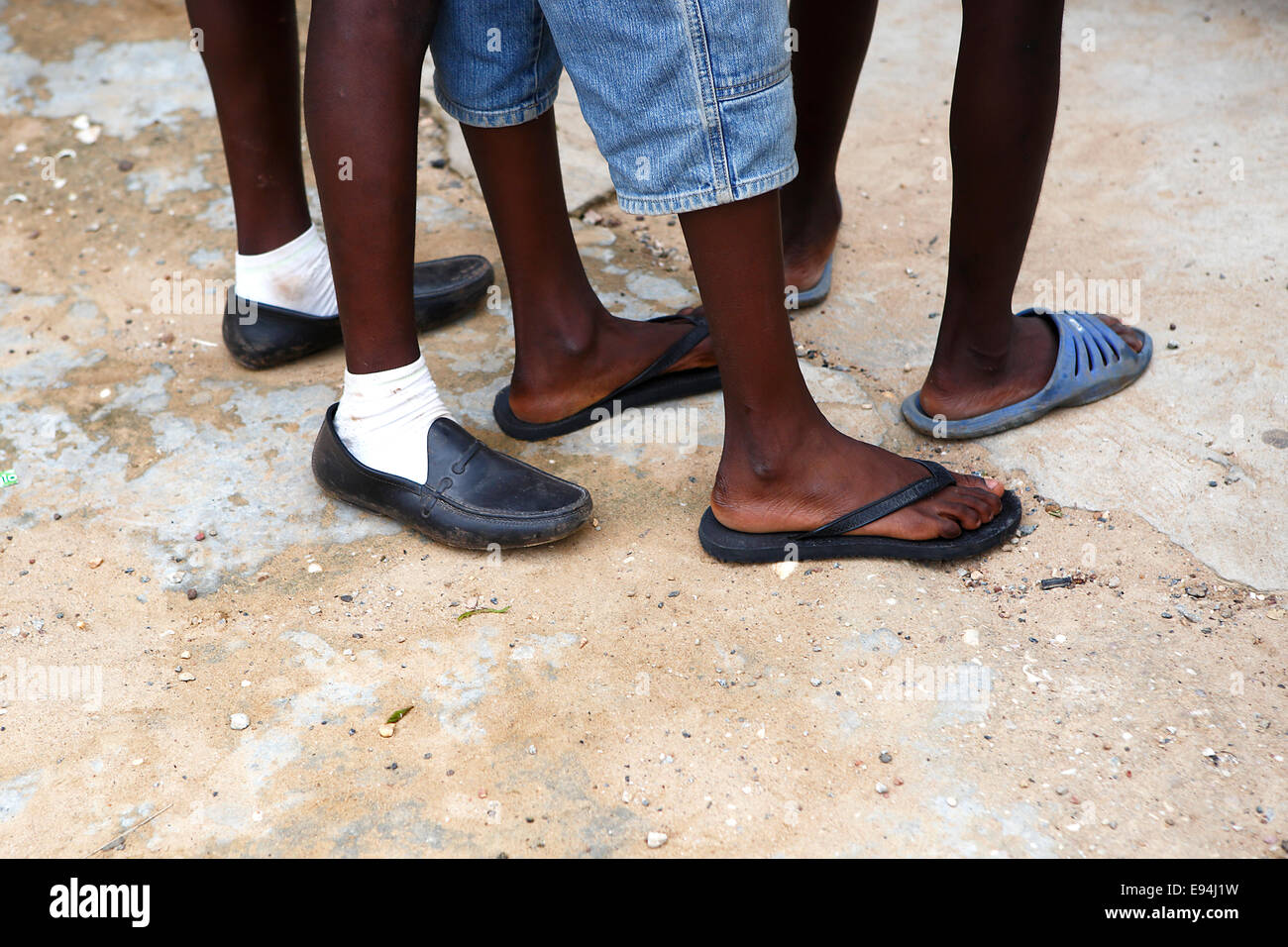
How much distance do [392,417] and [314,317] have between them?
23.3 inches

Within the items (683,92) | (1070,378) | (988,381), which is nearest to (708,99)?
(683,92)

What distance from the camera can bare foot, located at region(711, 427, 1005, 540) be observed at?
1.56 m

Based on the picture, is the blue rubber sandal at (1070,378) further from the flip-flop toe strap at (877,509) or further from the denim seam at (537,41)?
the denim seam at (537,41)

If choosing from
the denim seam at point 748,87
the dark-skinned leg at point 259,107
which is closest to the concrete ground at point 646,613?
the dark-skinned leg at point 259,107

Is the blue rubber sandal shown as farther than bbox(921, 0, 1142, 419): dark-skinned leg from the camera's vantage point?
Yes

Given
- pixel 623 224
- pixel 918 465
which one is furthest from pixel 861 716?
pixel 623 224

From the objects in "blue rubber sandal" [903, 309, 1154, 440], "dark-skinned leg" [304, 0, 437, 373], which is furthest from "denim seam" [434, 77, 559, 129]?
"blue rubber sandal" [903, 309, 1154, 440]

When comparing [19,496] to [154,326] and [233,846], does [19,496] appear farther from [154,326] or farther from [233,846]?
[233,846]

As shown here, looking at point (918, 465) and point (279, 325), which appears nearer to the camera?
point (918, 465)

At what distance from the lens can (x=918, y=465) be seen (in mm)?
1632

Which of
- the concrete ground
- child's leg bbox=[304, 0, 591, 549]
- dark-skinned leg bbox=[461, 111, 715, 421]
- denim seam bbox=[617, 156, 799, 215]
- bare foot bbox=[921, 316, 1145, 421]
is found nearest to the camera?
the concrete ground

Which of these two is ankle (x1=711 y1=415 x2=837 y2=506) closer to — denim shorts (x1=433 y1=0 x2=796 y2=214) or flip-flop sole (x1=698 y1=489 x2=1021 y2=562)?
flip-flop sole (x1=698 y1=489 x2=1021 y2=562)

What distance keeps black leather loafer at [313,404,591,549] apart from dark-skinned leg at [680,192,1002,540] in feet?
0.82
